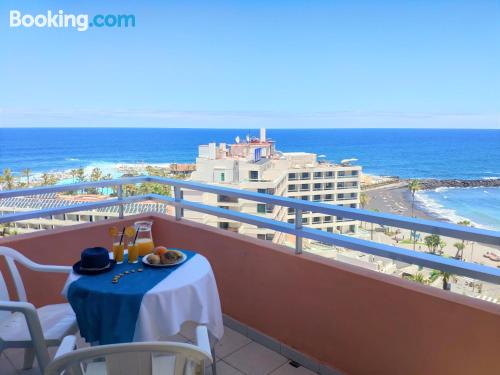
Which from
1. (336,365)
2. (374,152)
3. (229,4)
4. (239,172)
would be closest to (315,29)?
(229,4)

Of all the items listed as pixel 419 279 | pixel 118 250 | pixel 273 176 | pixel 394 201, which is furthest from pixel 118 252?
pixel 394 201

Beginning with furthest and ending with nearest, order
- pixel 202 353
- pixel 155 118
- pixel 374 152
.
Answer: pixel 374 152 < pixel 155 118 < pixel 202 353

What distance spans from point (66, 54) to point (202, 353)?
41621mm

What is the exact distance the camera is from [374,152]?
54344 mm

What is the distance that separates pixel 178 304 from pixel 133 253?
1.62 ft

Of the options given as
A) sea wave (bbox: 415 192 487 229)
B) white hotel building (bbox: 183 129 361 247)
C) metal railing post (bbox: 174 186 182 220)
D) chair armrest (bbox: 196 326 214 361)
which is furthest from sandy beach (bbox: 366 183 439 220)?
chair armrest (bbox: 196 326 214 361)

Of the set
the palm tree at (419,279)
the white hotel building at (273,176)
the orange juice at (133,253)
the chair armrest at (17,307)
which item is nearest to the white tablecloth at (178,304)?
the chair armrest at (17,307)

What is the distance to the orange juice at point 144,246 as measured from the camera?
84.4 inches

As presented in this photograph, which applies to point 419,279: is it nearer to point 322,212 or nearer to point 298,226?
point 322,212

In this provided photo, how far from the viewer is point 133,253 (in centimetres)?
206

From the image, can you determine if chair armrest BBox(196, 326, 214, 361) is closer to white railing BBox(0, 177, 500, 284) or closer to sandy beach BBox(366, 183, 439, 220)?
white railing BBox(0, 177, 500, 284)

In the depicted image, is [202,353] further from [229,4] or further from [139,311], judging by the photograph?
[229,4]

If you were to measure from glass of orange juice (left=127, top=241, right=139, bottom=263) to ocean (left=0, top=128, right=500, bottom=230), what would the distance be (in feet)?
88.1

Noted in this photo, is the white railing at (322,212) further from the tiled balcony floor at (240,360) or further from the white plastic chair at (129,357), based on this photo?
the white plastic chair at (129,357)
